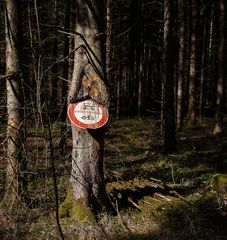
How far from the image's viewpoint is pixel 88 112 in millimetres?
5496

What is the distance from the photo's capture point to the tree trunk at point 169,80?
12.3 m

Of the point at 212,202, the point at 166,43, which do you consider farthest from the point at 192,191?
the point at 166,43

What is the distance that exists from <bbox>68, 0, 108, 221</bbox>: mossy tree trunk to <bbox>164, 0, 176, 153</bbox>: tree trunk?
696 cm

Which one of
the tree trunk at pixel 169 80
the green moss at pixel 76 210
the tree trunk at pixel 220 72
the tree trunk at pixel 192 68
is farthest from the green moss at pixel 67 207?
the tree trunk at pixel 192 68

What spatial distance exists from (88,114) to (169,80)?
24.0ft

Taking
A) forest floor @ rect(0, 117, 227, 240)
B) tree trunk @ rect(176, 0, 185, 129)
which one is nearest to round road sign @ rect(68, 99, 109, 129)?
forest floor @ rect(0, 117, 227, 240)

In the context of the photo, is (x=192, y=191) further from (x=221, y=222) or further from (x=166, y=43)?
(x=166, y=43)

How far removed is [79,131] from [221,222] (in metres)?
2.75

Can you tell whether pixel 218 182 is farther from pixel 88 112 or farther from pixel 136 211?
pixel 88 112

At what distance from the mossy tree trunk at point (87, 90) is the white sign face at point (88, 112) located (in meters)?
0.10

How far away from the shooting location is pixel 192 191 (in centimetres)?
788

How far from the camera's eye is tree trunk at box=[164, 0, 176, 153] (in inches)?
483

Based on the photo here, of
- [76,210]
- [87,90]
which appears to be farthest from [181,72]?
[76,210]

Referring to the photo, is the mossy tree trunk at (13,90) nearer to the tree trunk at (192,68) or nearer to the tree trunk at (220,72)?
the tree trunk at (220,72)
